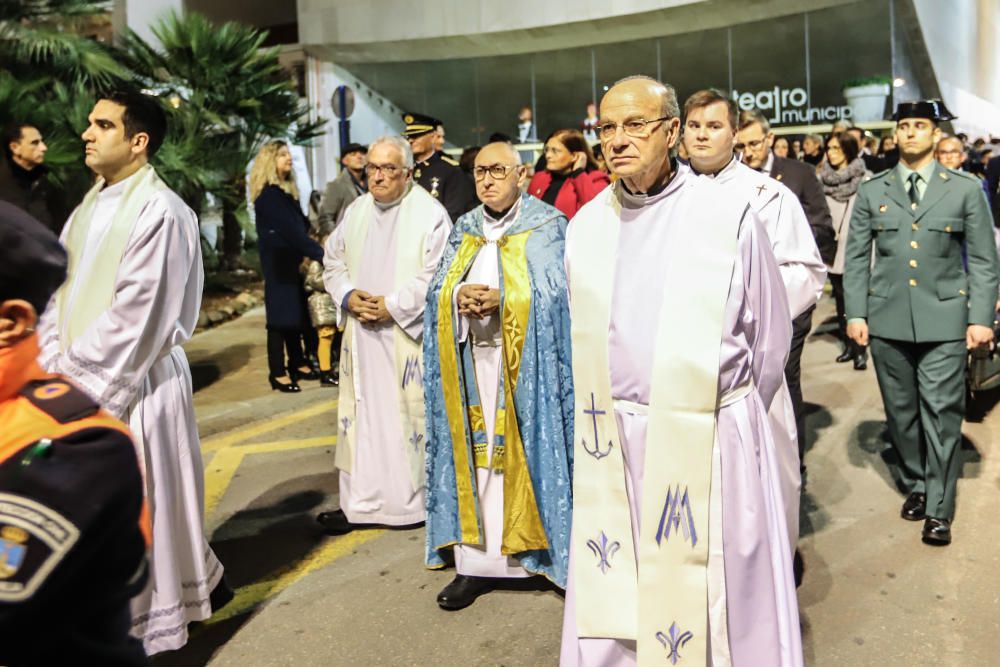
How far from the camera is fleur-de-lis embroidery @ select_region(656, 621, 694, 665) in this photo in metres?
2.96

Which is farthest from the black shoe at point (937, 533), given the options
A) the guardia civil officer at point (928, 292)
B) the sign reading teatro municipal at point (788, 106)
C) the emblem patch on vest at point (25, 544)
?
the sign reading teatro municipal at point (788, 106)

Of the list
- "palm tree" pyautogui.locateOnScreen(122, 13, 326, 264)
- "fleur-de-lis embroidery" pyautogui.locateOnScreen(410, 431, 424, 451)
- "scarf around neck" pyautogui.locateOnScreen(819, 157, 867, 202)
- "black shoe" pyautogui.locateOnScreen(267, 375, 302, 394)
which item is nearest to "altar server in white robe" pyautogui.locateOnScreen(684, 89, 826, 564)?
"fleur-de-lis embroidery" pyautogui.locateOnScreen(410, 431, 424, 451)

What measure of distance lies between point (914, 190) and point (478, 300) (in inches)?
96.2

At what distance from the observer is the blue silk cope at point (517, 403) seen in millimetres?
4375

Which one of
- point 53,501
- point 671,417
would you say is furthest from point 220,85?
point 53,501

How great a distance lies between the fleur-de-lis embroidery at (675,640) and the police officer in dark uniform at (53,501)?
1.80 meters

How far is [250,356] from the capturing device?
10.6m

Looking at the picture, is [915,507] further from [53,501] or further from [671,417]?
[53,501]

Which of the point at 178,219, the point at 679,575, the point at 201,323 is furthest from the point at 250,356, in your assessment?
the point at 679,575

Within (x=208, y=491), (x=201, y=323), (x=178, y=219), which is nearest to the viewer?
(x=178, y=219)

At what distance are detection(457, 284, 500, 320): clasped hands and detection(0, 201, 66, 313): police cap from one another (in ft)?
9.39

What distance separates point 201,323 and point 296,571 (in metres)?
8.06

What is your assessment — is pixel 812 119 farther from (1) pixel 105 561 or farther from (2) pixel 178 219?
(1) pixel 105 561

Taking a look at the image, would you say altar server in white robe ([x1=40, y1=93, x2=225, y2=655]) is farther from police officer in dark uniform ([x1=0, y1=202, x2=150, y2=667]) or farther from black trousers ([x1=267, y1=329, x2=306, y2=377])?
black trousers ([x1=267, y1=329, x2=306, y2=377])
